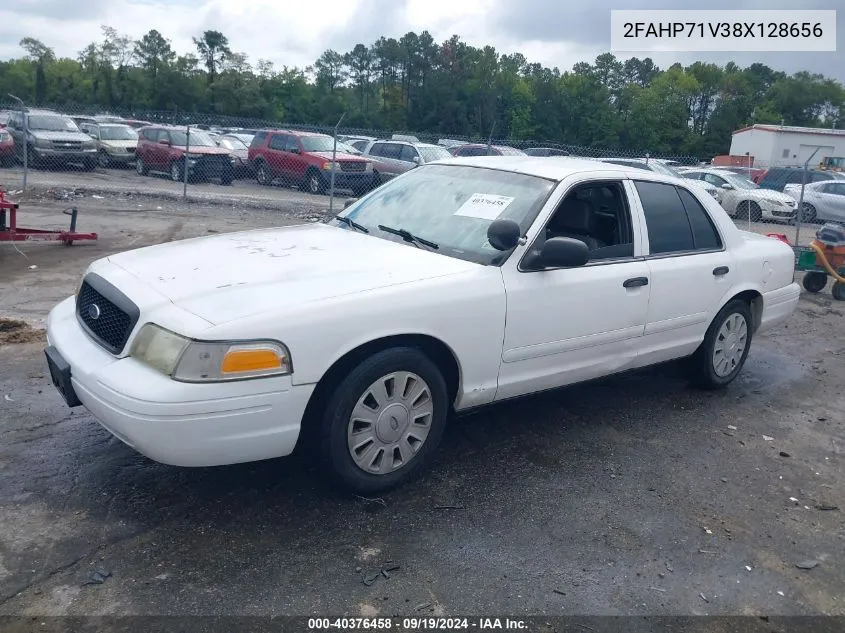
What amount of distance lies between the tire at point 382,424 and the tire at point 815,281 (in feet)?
26.7

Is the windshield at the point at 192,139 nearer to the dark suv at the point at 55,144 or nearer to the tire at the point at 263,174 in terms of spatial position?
the tire at the point at 263,174

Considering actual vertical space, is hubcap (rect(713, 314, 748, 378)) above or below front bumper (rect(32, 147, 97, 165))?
below

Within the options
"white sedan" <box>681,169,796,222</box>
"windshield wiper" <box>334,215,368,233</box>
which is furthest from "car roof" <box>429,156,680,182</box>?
"white sedan" <box>681,169,796,222</box>

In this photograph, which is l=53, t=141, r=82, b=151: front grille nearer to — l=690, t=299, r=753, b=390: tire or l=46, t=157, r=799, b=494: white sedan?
l=46, t=157, r=799, b=494: white sedan

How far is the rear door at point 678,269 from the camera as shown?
4902 millimetres

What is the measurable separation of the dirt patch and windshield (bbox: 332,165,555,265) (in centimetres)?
278

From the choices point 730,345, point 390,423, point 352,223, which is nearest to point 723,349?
point 730,345

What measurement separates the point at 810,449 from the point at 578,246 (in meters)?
2.18

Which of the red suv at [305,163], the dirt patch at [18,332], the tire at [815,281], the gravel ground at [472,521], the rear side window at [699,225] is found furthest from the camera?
the red suv at [305,163]

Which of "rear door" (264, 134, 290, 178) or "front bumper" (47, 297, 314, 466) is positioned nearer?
"front bumper" (47, 297, 314, 466)

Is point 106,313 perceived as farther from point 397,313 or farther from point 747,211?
point 747,211

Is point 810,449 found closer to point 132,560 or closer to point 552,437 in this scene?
point 552,437

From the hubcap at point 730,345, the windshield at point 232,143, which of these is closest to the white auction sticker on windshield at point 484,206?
the hubcap at point 730,345

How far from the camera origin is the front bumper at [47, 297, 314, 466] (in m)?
3.13
